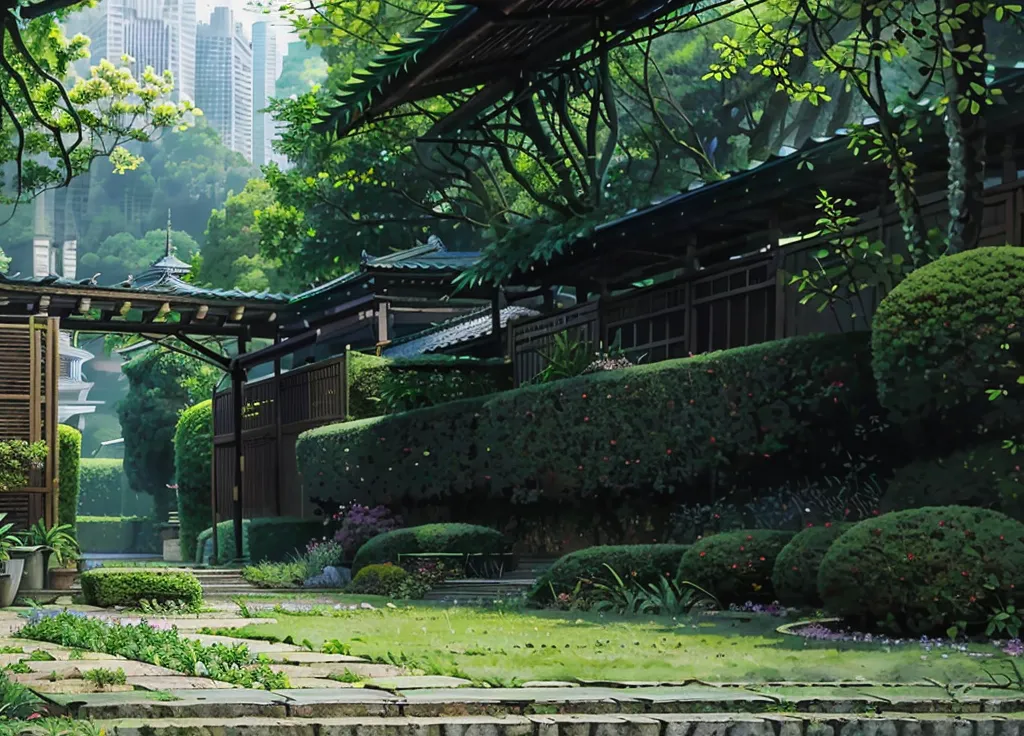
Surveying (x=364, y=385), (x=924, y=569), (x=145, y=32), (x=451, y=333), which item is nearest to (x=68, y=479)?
(x=364, y=385)

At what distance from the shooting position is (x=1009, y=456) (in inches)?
559

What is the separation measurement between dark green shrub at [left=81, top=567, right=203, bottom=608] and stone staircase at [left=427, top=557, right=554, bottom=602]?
375 cm

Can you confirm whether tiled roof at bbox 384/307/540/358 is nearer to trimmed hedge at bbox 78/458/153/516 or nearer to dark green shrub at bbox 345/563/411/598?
dark green shrub at bbox 345/563/411/598

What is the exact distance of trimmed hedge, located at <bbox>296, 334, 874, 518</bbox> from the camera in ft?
56.9

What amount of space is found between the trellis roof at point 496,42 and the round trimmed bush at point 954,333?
22.3 feet

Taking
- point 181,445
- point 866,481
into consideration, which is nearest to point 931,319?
point 866,481

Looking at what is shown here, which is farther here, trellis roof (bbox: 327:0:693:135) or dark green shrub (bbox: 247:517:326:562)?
dark green shrub (bbox: 247:517:326:562)

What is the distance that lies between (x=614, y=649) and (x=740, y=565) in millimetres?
4801

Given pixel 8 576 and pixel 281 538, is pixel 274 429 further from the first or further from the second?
pixel 8 576

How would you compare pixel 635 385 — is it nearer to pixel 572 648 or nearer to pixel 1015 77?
pixel 1015 77

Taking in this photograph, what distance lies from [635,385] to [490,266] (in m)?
7.65

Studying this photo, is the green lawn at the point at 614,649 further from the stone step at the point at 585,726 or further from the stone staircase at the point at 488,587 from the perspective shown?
the stone staircase at the point at 488,587

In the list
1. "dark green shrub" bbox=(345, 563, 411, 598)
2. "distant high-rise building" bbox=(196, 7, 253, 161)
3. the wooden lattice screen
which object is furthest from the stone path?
"distant high-rise building" bbox=(196, 7, 253, 161)

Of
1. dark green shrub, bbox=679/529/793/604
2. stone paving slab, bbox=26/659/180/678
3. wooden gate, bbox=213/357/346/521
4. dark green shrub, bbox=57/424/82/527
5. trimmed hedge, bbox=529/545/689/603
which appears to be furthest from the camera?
wooden gate, bbox=213/357/346/521
